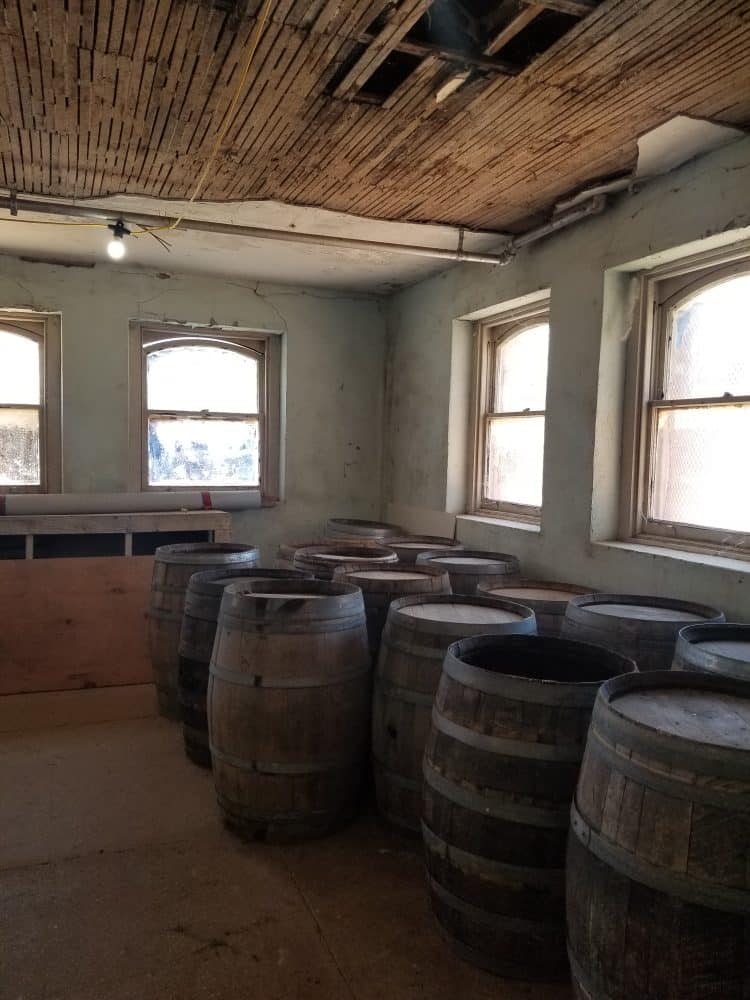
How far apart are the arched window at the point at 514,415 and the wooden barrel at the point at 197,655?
168cm

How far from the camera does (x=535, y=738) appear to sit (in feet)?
5.92

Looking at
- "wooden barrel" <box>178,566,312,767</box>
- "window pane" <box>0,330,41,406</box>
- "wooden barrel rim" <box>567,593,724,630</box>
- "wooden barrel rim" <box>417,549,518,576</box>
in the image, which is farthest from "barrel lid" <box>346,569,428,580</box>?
"window pane" <box>0,330,41,406</box>

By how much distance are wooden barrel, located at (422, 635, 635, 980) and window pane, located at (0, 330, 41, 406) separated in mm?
4088

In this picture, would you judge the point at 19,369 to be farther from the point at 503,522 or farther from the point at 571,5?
the point at 571,5

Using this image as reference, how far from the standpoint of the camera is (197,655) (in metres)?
3.11

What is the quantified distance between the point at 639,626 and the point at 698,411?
1.17 m

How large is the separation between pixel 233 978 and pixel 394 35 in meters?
2.65

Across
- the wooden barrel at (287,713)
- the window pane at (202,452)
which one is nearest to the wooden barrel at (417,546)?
the wooden barrel at (287,713)

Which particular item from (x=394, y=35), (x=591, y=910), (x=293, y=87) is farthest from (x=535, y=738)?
(x=293, y=87)

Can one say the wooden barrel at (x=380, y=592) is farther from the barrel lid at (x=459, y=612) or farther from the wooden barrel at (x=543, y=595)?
the wooden barrel at (x=543, y=595)

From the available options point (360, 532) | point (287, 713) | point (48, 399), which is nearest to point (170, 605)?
point (287, 713)

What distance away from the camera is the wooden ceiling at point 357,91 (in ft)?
6.89

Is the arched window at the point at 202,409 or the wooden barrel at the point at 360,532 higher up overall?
the arched window at the point at 202,409

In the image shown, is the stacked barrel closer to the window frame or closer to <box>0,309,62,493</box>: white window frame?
the window frame
